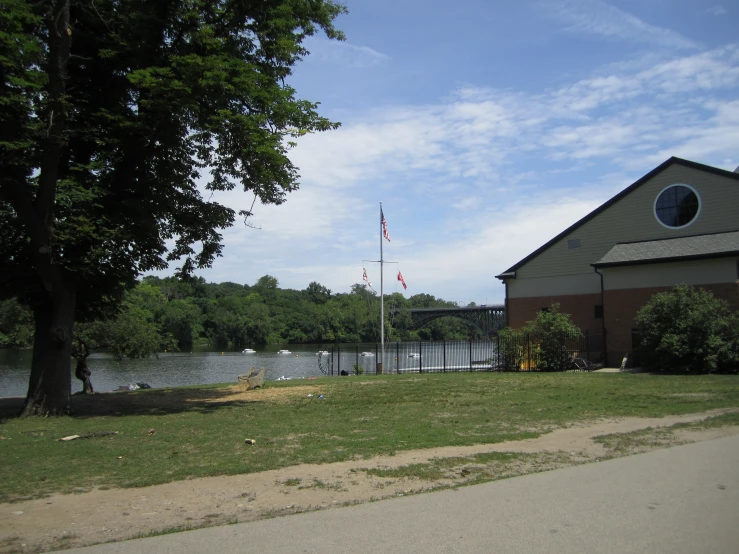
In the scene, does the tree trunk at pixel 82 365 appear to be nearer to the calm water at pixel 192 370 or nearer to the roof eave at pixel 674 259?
the calm water at pixel 192 370

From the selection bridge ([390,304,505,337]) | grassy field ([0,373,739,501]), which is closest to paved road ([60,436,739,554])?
grassy field ([0,373,739,501])

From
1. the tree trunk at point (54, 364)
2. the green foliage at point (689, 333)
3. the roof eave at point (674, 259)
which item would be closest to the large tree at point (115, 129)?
the tree trunk at point (54, 364)

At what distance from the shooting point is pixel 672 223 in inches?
1242

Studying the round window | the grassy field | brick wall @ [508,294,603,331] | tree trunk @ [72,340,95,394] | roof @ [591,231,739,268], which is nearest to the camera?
the grassy field

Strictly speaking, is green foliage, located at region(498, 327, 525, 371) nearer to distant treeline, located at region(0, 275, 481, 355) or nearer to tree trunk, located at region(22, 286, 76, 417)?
tree trunk, located at region(22, 286, 76, 417)

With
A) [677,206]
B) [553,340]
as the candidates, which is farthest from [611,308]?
[677,206]

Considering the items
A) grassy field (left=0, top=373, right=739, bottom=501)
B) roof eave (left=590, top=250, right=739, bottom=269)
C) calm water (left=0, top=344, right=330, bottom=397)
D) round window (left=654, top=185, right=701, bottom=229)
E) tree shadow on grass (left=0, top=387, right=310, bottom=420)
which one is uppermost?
round window (left=654, top=185, right=701, bottom=229)

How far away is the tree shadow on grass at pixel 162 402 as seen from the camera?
1499cm

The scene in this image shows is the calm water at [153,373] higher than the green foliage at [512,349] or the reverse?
the reverse

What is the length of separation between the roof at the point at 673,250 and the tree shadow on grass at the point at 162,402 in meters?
18.8

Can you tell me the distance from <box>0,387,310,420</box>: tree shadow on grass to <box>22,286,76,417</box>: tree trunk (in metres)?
0.52

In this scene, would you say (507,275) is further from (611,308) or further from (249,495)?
(249,495)

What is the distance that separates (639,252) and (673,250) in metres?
1.72

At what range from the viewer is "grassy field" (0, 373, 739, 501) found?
830 centimetres
